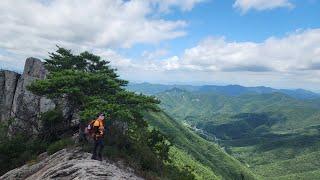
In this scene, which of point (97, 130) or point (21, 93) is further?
point (21, 93)

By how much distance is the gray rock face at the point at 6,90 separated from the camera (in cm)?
8119

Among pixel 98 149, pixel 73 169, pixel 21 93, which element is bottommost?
pixel 73 169

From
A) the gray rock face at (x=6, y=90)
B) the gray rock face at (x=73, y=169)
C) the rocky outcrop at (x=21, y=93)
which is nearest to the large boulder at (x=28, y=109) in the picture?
the rocky outcrop at (x=21, y=93)

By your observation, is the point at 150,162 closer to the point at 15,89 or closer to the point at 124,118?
the point at 124,118

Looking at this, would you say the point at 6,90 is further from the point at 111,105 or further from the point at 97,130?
the point at 97,130

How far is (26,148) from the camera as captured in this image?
164 ft

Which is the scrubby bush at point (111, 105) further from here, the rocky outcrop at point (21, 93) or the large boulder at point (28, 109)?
the rocky outcrop at point (21, 93)

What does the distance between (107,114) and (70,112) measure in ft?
52.3

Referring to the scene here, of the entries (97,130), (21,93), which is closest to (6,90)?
(21,93)

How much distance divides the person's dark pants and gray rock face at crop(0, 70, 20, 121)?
49032 millimetres

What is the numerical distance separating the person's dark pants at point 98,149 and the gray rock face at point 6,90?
161 feet

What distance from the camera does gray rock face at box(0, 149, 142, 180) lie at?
30800mm

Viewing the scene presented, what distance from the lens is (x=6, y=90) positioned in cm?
8438

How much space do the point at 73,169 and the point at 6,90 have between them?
191 ft
